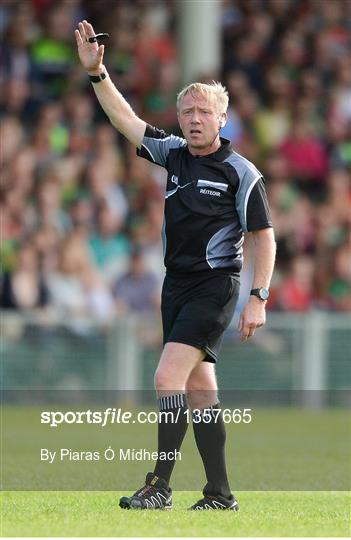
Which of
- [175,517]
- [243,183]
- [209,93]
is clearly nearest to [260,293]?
[243,183]

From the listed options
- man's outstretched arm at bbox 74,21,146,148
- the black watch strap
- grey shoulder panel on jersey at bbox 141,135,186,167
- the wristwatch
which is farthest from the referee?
the black watch strap

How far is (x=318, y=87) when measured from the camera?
20.3 m

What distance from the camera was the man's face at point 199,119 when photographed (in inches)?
326

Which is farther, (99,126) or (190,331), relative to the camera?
(99,126)

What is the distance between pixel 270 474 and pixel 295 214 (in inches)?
311

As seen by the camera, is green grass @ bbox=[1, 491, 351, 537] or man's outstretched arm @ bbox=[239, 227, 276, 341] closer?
green grass @ bbox=[1, 491, 351, 537]

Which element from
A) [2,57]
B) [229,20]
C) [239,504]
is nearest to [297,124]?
[229,20]

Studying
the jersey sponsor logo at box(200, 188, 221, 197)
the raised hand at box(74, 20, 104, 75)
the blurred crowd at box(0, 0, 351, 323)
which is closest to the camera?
the jersey sponsor logo at box(200, 188, 221, 197)

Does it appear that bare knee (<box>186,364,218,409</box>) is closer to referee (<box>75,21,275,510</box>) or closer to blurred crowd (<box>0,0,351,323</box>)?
referee (<box>75,21,275,510</box>)

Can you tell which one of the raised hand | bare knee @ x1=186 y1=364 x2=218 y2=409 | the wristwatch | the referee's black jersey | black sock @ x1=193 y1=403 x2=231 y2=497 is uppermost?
the raised hand

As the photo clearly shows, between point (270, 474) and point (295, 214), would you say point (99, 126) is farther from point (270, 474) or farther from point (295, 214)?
point (270, 474)

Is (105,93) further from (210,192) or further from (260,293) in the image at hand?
(260,293)

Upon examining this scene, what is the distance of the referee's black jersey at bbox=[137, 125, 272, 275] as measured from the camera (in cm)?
828

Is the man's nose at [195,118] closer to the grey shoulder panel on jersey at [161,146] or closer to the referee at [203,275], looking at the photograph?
the referee at [203,275]
